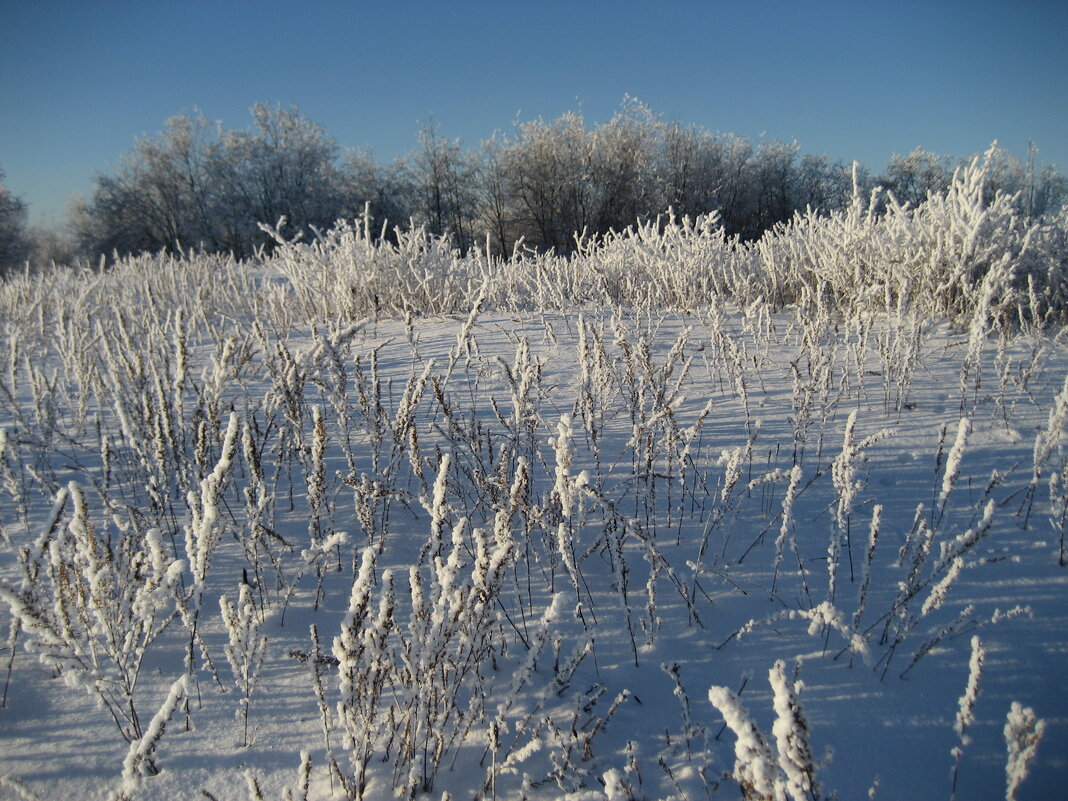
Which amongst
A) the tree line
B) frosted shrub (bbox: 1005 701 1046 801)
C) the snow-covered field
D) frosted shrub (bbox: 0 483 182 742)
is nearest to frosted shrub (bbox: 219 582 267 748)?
the snow-covered field

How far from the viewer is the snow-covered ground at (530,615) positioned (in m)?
1.04

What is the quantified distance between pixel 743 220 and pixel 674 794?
31423 mm

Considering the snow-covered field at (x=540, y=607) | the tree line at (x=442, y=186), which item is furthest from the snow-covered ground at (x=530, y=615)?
the tree line at (x=442, y=186)

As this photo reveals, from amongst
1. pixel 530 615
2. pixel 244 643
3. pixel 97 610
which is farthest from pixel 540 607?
pixel 97 610

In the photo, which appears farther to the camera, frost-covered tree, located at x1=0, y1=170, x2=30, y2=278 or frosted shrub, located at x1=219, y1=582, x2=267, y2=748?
frost-covered tree, located at x1=0, y1=170, x2=30, y2=278

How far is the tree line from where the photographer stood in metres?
25.5

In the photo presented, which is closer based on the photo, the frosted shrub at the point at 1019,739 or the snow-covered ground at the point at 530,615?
the frosted shrub at the point at 1019,739

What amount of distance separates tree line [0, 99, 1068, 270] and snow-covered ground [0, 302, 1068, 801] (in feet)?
78.2

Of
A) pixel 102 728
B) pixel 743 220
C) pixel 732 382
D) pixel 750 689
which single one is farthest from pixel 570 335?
pixel 743 220

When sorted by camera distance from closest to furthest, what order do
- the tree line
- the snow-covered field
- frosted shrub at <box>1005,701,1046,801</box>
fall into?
frosted shrub at <box>1005,701,1046,801</box> → the snow-covered field → the tree line

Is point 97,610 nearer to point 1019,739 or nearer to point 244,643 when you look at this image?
point 244,643

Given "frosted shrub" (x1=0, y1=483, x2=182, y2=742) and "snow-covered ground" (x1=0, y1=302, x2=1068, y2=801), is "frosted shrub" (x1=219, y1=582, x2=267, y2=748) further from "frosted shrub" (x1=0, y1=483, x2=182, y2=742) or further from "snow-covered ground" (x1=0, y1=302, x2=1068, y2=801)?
"frosted shrub" (x1=0, y1=483, x2=182, y2=742)

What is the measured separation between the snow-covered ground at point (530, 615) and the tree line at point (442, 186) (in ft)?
78.2

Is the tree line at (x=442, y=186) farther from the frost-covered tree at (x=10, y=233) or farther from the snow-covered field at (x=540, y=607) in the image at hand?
the snow-covered field at (x=540, y=607)
